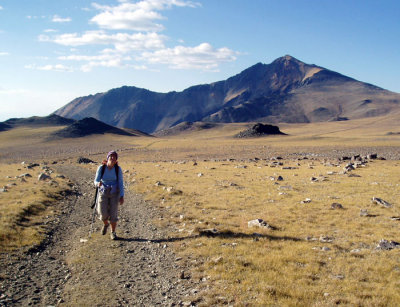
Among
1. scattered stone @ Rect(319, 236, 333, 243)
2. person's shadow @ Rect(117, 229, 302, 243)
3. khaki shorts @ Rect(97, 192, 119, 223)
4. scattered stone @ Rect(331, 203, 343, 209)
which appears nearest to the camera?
scattered stone @ Rect(319, 236, 333, 243)

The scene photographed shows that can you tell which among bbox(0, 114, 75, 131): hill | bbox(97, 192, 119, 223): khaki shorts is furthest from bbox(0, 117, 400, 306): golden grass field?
bbox(0, 114, 75, 131): hill

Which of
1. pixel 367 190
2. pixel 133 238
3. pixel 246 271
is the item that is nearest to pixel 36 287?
pixel 133 238

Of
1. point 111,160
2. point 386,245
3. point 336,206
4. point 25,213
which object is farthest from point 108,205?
point 336,206

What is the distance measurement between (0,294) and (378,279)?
8889mm

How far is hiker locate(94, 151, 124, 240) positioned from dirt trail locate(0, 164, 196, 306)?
984 mm

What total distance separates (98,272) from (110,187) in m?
3.37

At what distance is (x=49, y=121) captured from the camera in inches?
6919

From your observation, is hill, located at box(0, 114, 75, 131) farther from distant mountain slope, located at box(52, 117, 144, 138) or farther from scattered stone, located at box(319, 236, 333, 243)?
scattered stone, located at box(319, 236, 333, 243)

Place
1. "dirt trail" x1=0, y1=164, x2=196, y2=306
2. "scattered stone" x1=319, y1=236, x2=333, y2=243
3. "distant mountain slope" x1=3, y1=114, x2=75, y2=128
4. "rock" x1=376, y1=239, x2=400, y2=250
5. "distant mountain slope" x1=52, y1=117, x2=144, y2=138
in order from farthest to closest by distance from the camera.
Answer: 1. "distant mountain slope" x1=3, y1=114, x2=75, y2=128
2. "distant mountain slope" x1=52, y1=117, x2=144, y2=138
3. "scattered stone" x1=319, y1=236, x2=333, y2=243
4. "rock" x1=376, y1=239, x2=400, y2=250
5. "dirt trail" x1=0, y1=164, x2=196, y2=306

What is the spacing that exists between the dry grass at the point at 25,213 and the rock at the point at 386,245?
1118cm

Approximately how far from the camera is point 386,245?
9.49 metres

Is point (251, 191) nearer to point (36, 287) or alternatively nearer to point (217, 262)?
point (217, 262)

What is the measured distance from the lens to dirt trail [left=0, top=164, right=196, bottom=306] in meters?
7.06

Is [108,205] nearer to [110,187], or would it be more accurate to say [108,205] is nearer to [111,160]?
[110,187]
